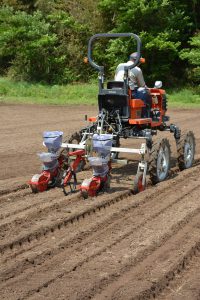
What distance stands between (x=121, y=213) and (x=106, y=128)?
2372 millimetres

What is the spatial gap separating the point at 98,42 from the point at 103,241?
1210 inches

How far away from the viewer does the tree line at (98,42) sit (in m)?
31.6

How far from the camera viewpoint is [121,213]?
6.72 metres

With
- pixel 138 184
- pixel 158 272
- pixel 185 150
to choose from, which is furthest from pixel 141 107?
pixel 158 272

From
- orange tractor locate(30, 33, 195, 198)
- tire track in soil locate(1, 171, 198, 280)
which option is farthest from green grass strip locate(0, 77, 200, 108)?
tire track in soil locate(1, 171, 198, 280)

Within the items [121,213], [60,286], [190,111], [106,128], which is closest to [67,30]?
[190,111]

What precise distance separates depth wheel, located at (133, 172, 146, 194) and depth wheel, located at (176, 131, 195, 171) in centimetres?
175

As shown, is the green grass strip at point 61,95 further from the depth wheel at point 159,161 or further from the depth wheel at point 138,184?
the depth wheel at point 138,184

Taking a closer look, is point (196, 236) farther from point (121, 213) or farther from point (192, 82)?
point (192, 82)

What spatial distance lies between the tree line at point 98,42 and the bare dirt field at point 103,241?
76.9ft

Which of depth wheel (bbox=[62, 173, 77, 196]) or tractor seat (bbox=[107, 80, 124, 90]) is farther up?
tractor seat (bbox=[107, 80, 124, 90])

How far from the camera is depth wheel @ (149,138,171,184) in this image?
322 inches

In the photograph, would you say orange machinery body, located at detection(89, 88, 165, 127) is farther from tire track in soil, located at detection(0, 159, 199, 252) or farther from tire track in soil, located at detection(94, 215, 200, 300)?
tire track in soil, located at detection(94, 215, 200, 300)

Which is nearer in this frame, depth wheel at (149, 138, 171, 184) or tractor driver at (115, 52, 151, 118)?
depth wheel at (149, 138, 171, 184)
